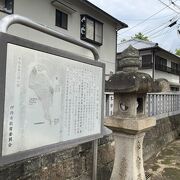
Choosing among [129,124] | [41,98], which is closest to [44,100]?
[41,98]

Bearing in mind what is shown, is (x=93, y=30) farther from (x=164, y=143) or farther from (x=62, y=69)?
(x=62, y=69)

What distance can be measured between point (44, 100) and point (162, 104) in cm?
566

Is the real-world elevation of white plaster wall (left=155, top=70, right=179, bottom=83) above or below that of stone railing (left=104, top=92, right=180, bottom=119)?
above

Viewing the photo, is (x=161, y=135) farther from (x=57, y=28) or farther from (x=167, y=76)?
(x=167, y=76)

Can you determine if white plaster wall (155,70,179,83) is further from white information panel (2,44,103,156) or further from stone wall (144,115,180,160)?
white information panel (2,44,103,156)

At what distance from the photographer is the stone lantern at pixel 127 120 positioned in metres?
3.04

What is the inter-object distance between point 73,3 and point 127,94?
26.5 feet

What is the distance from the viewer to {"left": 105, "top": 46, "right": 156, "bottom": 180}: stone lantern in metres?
3.04

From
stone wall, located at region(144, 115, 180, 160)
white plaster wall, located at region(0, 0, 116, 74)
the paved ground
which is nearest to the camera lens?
the paved ground

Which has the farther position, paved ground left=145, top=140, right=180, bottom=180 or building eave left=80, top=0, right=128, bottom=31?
building eave left=80, top=0, right=128, bottom=31

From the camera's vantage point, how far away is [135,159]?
3.16 m

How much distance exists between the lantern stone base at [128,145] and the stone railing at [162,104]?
8.71 ft

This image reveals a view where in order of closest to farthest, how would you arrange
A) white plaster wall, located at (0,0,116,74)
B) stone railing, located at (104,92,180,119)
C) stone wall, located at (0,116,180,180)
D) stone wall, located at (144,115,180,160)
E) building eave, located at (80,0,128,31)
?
stone wall, located at (0,116,180,180) < stone wall, located at (144,115,180,160) < stone railing, located at (104,92,180,119) < white plaster wall, located at (0,0,116,74) < building eave, located at (80,0,128,31)

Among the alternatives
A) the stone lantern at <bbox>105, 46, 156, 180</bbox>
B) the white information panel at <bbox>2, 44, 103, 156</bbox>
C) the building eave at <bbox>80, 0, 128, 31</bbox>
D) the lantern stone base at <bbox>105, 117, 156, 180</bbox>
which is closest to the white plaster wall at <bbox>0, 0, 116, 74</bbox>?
the building eave at <bbox>80, 0, 128, 31</bbox>
